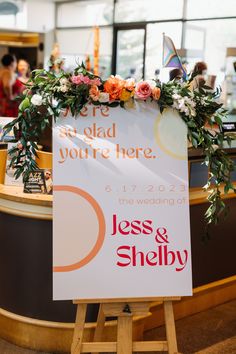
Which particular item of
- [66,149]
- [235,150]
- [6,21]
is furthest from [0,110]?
[6,21]

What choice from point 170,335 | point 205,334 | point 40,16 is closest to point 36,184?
point 170,335

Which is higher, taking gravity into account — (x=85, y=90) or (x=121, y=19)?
(x=121, y=19)

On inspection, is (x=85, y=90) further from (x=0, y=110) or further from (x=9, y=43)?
(x=9, y=43)

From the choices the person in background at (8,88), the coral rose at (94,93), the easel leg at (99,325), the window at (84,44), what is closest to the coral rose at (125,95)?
the coral rose at (94,93)

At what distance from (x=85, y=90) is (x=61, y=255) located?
719 millimetres

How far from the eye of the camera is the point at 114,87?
8.01ft

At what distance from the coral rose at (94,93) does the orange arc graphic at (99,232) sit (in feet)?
1.30

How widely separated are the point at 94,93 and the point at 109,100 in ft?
0.24

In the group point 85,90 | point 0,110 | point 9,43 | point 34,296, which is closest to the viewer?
point 85,90

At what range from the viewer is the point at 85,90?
2436 millimetres

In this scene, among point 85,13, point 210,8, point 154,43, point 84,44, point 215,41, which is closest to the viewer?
point 215,41

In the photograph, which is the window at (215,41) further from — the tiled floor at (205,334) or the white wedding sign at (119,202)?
the white wedding sign at (119,202)

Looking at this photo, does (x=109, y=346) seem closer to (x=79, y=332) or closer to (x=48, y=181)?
(x=79, y=332)

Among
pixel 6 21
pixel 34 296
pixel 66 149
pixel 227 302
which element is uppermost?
pixel 6 21
